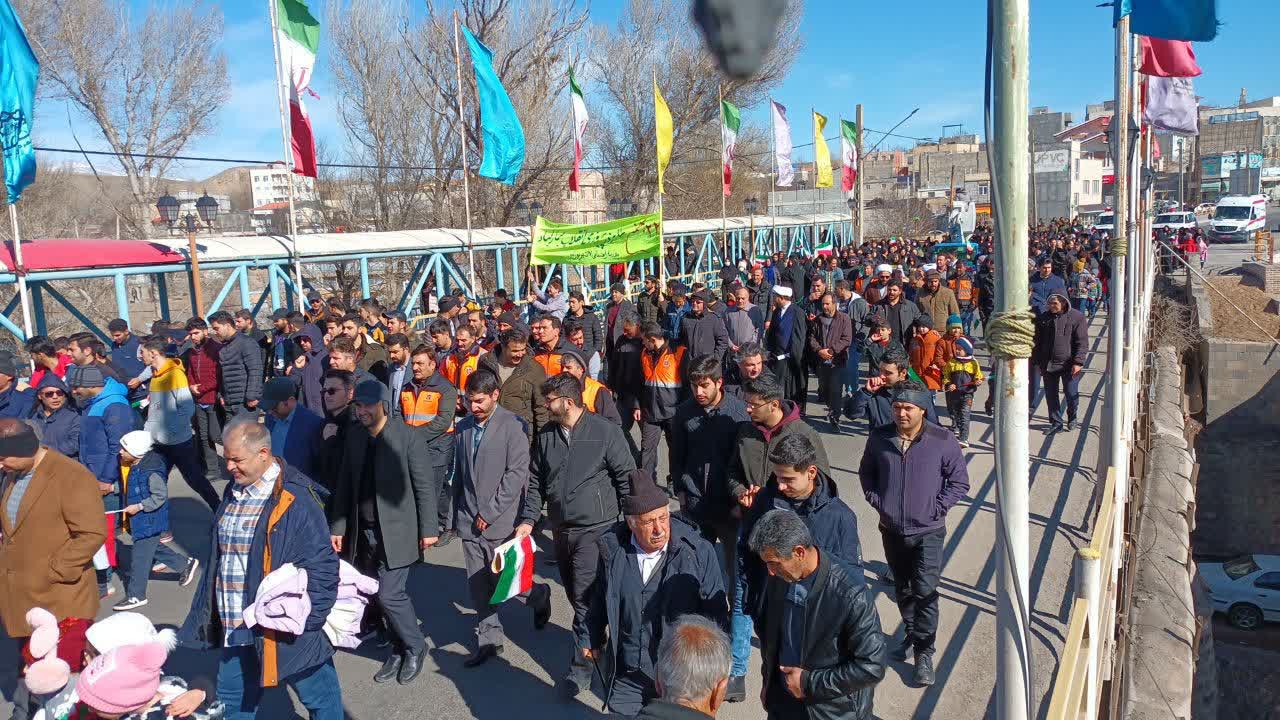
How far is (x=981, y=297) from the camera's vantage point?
15578mm

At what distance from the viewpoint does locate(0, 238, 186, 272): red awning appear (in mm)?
11844

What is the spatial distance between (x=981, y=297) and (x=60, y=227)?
33189 mm

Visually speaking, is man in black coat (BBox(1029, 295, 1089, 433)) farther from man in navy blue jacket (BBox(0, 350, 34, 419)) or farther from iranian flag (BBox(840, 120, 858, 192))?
iranian flag (BBox(840, 120, 858, 192))

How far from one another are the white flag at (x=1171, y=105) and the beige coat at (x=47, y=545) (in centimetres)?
1366

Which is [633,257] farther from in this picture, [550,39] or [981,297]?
[550,39]

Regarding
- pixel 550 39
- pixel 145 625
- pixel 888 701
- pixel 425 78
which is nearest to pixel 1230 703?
pixel 888 701

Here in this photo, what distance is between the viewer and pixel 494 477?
5.28 meters

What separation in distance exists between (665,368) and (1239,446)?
19107 millimetres

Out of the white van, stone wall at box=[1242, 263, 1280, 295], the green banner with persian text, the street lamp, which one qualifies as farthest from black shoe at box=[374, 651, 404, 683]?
the white van

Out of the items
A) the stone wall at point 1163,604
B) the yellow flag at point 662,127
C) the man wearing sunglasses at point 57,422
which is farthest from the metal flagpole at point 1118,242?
the yellow flag at point 662,127

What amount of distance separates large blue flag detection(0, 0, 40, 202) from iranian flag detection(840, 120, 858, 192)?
885 inches

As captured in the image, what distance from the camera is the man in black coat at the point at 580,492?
498 cm

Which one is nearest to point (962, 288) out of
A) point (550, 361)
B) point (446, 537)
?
point (550, 361)

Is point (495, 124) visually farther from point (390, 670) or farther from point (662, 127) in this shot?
point (390, 670)
